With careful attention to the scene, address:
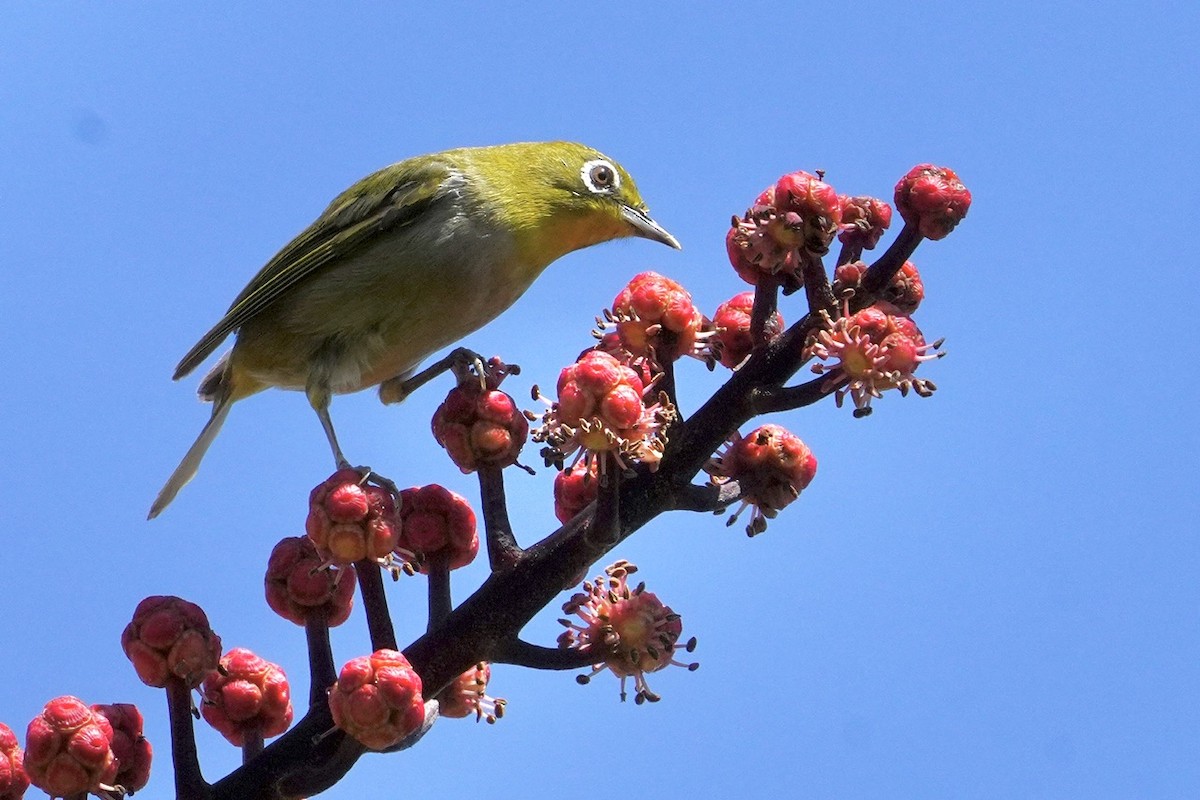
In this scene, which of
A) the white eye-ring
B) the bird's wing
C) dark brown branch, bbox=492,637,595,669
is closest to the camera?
dark brown branch, bbox=492,637,595,669

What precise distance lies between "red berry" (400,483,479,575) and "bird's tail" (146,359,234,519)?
3.51 m

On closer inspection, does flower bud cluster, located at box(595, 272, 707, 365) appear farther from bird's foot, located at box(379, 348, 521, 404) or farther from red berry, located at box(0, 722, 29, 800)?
red berry, located at box(0, 722, 29, 800)

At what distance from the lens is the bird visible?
6.78 metres

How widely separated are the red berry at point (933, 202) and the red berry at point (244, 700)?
2.65 metres

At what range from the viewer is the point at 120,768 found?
405 cm

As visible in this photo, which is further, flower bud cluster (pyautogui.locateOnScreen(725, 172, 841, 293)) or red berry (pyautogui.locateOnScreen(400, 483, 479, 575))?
red berry (pyautogui.locateOnScreen(400, 483, 479, 575))

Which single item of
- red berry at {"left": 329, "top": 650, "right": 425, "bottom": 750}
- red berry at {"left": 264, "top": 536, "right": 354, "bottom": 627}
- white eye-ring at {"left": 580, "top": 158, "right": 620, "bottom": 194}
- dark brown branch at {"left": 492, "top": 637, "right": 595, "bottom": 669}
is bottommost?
red berry at {"left": 329, "top": 650, "right": 425, "bottom": 750}

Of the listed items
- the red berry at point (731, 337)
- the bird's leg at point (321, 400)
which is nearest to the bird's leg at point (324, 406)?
the bird's leg at point (321, 400)

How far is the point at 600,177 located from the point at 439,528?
3.84 meters

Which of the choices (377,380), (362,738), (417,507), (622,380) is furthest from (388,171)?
(362,738)

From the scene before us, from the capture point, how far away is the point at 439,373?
6.38 metres

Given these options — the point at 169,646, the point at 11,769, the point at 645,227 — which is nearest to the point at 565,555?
the point at 169,646

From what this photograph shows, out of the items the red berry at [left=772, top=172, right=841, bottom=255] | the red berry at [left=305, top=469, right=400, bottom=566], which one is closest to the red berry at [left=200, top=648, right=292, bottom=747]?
the red berry at [left=305, top=469, right=400, bottom=566]

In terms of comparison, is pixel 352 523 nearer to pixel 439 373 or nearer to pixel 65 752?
pixel 65 752
